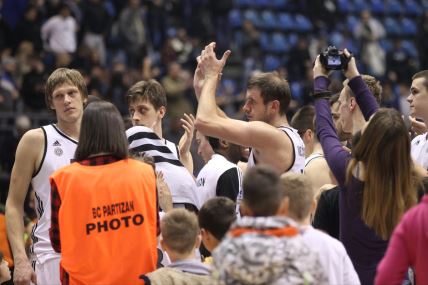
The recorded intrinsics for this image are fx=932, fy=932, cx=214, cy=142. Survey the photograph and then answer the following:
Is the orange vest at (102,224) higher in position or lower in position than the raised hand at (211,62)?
lower

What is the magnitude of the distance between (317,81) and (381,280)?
5.94ft

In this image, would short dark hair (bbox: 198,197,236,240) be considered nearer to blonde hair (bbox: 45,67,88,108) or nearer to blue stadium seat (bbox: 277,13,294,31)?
blonde hair (bbox: 45,67,88,108)

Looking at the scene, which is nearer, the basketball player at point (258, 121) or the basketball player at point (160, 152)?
the basketball player at point (258, 121)

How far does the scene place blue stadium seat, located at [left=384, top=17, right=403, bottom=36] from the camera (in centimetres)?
2441

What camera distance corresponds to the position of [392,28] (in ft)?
80.2

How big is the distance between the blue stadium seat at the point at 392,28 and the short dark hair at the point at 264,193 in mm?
20369

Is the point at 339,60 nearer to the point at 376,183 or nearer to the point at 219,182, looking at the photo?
the point at 376,183

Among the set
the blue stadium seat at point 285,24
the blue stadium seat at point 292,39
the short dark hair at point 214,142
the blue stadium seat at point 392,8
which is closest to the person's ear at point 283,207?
the short dark hair at point 214,142

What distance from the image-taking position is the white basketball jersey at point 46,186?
6668 millimetres

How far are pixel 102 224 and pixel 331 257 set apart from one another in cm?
141

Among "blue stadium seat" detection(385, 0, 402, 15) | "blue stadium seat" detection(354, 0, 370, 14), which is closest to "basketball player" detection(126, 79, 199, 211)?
"blue stadium seat" detection(354, 0, 370, 14)

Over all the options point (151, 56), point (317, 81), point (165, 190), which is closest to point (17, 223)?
point (165, 190)

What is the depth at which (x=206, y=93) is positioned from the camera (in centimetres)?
629

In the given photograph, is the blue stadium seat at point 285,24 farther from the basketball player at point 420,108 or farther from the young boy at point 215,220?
the young boy at point 215,220
